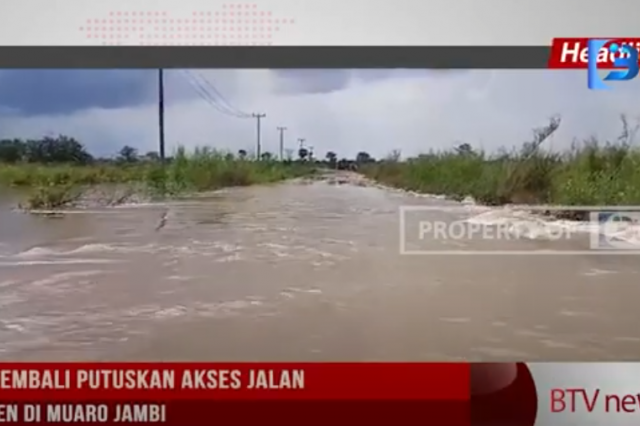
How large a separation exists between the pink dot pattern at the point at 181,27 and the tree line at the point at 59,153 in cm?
28

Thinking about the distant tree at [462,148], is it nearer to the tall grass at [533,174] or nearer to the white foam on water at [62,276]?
the tall grass at [533,174]

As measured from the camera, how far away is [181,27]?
1.87 meters

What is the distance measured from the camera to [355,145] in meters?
1.92

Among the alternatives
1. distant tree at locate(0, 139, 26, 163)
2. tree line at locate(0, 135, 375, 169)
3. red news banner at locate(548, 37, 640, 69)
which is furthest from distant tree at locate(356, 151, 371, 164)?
distant tree at locate(0, 139, 26, 163)

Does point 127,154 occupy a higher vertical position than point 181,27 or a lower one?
lower

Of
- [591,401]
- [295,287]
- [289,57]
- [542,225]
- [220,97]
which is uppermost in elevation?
[289,57]

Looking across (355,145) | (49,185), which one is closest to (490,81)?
(355,145)

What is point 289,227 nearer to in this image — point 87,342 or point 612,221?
point 87,342

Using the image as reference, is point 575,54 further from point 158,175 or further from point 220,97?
point 158,175

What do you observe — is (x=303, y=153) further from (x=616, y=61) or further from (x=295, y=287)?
(x=616, y=61)

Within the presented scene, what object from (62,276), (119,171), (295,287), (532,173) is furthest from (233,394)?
(532,173)

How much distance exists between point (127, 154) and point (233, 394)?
69cm

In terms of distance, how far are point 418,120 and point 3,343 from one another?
124 centimetres

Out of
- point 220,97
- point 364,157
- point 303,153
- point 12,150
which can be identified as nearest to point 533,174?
point 364,157
